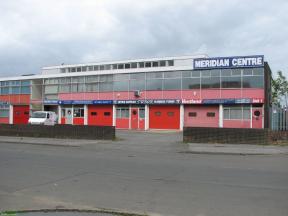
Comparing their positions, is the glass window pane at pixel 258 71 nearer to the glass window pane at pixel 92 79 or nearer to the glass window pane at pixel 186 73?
the glass window pane at pixel 186 73

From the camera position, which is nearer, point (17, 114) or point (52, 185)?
point (52, 185)

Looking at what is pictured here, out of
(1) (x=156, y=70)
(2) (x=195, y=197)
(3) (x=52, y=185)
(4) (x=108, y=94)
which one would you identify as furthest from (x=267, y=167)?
(4) (x=108, y=94)

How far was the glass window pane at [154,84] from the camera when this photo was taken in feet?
137

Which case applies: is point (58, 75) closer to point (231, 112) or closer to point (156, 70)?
point (156, 70)

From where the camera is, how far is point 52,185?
9758 mm

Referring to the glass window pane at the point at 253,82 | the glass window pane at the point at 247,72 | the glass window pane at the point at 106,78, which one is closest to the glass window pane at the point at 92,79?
the glass window pane at the point at 106,78

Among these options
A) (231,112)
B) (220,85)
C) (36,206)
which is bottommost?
(36,206)

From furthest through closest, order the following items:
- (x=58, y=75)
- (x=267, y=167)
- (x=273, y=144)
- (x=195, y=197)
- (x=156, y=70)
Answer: (x=58, y=75), (x=156, y=70), (x=273, y=144), (x=267, y=167), (x=195, y=197)

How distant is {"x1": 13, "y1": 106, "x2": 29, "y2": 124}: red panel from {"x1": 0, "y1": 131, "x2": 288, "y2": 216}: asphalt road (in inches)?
1515

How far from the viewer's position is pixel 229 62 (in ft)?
126

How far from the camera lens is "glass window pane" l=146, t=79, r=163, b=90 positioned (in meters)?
41.8

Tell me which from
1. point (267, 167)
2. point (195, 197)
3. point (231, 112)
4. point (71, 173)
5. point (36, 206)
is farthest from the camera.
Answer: point (231, 112)

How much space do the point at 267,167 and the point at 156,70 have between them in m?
29.1

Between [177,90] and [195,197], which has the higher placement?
[177,90]
